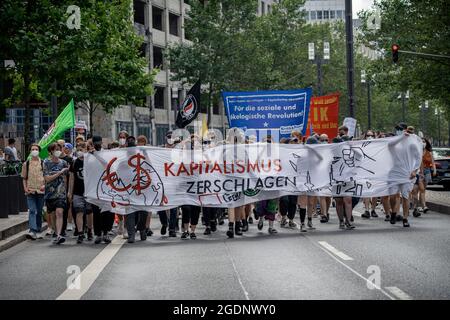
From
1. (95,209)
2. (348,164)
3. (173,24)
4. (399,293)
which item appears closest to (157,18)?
(173,24)

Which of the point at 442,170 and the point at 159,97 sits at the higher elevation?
the point at 159,97

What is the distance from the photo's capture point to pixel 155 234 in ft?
56.2

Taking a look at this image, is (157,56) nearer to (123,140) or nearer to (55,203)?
(123,140)

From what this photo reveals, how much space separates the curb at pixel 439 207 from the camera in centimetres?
2080

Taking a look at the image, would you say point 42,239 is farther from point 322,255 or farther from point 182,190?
point 322,255

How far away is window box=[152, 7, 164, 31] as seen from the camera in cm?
6538

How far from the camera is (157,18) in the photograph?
65938 millimetres

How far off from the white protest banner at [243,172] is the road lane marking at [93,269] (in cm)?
105

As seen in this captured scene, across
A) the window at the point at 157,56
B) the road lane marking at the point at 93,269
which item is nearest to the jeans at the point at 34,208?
the road lane marking at the point at 93,269

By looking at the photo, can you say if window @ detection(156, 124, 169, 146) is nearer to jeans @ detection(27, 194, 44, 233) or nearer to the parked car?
the parked car

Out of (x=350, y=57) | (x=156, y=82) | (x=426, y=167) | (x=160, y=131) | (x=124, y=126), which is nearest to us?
(x=426, y=167)

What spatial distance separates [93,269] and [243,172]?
5.85 meters

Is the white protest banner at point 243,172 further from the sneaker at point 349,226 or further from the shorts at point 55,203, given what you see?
the sneaker at point 349,226
